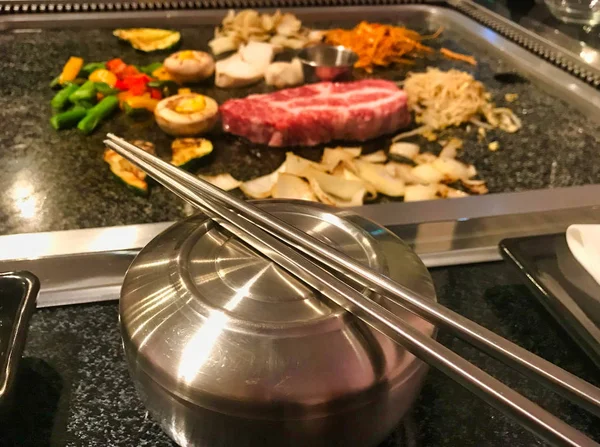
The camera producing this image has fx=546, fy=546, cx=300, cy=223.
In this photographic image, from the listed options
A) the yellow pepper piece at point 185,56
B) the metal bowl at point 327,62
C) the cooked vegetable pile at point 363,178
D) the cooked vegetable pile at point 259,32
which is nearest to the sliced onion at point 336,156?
the cooked vegetable pile at point 363,178

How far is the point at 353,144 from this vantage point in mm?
1364

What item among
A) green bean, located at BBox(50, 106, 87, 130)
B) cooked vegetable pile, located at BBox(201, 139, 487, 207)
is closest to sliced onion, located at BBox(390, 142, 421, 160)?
cooked vegetable pile, located at BBox(201, 139, 487, 207)

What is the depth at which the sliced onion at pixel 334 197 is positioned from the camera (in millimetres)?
1085

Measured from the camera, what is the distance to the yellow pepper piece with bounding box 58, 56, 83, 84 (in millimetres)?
1472

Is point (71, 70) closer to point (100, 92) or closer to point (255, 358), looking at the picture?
point (100, 92)

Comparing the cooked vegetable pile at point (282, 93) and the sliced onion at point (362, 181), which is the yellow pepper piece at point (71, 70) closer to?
the cooked vegetable pile at point (282, 93)

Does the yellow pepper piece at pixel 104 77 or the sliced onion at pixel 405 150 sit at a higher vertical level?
the sliced onion at pixel 405 150

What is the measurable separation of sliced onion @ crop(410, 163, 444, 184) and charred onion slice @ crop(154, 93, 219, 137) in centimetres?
49

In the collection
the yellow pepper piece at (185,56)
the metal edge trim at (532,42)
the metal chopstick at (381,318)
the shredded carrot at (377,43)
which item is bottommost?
the yellow pepper piece at (185,56)

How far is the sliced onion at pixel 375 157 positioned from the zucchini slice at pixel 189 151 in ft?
1.20

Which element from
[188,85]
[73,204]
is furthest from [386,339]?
[188,85]

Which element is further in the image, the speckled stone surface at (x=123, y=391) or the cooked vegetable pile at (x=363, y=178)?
the cooked vegetable pile at (x=363, y=178)

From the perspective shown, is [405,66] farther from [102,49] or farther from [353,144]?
[102,49]

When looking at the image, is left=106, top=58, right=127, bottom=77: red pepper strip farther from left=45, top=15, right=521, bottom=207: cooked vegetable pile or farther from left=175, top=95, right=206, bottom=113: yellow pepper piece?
left=175, top=95, right=206, bottom=113: yellow pepper piece
